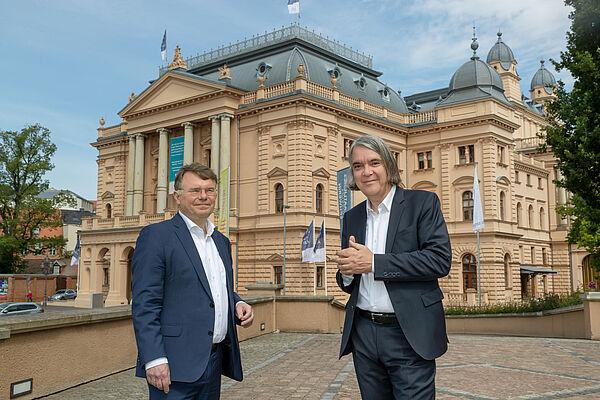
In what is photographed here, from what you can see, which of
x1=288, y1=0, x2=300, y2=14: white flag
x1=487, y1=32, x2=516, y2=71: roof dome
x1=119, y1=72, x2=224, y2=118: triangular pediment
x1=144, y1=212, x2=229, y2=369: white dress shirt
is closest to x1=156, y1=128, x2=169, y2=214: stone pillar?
x1=119, y1=72, x2=224, y2=118: triangular pediment

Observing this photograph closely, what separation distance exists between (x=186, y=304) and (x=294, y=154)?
31803 mm

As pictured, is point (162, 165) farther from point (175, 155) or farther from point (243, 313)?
point (243, 313)

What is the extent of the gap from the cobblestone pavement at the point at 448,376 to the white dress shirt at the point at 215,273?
14.1 ft

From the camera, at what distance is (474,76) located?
42656mm

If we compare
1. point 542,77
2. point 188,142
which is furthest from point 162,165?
point 542,77

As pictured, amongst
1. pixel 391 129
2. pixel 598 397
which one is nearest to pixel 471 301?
pixel 391 129

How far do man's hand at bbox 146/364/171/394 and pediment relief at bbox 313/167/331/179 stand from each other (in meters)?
32.6

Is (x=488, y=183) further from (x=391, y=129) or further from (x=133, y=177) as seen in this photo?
(x=133, y=177)

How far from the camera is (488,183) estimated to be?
40.1 meters

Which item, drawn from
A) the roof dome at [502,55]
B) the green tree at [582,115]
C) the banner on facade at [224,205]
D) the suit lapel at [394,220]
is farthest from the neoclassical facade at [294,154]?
the suit lapel at [394,220]

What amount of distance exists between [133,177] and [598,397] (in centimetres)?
4083

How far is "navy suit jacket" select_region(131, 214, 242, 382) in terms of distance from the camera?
12.4 ft

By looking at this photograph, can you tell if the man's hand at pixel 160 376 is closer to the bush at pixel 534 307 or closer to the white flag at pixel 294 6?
the bush at pixel 534 307

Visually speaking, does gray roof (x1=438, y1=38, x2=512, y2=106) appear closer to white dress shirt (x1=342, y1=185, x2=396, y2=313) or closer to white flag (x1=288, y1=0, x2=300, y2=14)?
white flag (x1=288, y1=0, x2=300, y2=14)
